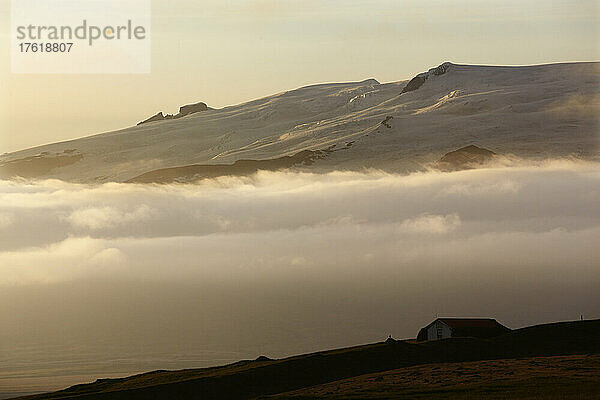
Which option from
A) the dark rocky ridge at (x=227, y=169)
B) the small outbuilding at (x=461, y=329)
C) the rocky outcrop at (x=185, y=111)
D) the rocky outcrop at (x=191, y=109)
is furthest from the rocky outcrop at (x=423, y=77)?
the small outbuilding at (x=461, y=329)

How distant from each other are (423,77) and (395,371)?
32.2 meters

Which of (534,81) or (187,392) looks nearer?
(187,392)

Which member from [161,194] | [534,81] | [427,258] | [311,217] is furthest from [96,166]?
[534,81]

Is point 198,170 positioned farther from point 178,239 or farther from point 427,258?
point 427,258

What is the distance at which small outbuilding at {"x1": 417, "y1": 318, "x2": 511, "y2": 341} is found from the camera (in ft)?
206

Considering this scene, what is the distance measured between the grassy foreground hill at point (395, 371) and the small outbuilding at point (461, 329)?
93.3 inches

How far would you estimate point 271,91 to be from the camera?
7688cm

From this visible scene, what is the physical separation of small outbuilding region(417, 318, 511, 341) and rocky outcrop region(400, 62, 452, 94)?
69.3 feet

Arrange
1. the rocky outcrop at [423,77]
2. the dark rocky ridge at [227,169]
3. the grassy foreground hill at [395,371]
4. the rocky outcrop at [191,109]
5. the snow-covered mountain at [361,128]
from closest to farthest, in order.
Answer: the grassy foreground hill at [395,371], the rocky outcrop at [423,77], the rocky outcrop at [191,109], the dark rocky ridge at [227,169], the snow-covered mountain at [361,128]

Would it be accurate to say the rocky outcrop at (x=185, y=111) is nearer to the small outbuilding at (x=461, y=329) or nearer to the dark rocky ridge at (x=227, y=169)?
the dark rocky ridge at (x=227, y=169)

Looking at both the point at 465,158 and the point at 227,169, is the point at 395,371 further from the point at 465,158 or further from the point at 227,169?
the point at 227,169

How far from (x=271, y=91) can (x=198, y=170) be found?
8542 millimetres

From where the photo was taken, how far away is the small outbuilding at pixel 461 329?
6272cm

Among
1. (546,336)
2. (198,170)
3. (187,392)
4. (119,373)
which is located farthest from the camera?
(198,170)
